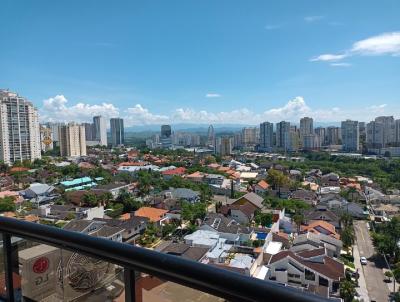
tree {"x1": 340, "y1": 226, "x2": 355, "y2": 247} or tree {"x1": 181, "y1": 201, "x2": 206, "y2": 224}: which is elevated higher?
tree {"x1": 181, "y1": 201, "x2": 206, "y2": 224}

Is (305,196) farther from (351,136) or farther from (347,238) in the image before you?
(351,136)

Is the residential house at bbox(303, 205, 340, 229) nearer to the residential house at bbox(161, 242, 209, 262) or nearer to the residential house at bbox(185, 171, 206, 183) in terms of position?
the residential house at bbox(161, 242, 209, 262)

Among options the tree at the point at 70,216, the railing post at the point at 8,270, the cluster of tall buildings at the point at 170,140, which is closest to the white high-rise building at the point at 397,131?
the cluster of tall buildings at the point at 170,140

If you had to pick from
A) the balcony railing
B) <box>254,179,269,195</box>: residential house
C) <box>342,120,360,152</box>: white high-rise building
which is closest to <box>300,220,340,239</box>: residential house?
<box>254,179,269,195</box>: residential house

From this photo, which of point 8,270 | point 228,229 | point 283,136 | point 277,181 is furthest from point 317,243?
point 283,136

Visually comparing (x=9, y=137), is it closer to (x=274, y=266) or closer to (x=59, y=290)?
(x=274, y=266)

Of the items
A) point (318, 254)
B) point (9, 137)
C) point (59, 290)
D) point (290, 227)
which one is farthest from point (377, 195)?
point (9, 137)
